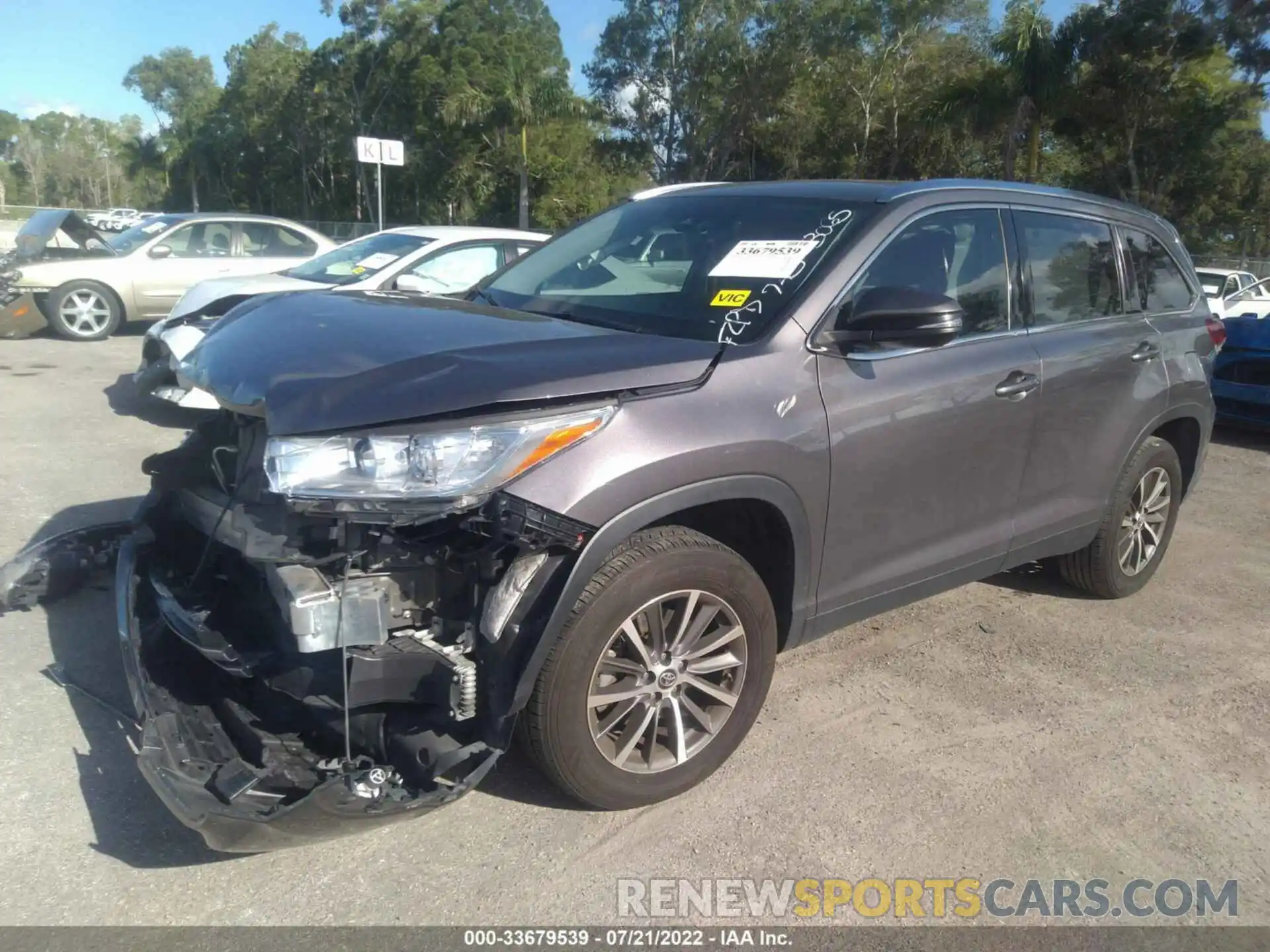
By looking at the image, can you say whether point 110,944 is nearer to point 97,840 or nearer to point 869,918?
point 97,840

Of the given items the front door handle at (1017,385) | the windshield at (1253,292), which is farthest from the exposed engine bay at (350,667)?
the windshield at (1253,292)

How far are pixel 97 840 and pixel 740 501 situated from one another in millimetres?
2088

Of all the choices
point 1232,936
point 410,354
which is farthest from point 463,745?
point 1232,936

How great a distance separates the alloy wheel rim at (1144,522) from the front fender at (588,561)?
261 cm

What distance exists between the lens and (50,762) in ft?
10.7

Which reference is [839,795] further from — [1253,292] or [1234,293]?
[1253,292]

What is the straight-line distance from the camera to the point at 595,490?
8.91 feet

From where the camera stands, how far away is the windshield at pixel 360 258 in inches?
346

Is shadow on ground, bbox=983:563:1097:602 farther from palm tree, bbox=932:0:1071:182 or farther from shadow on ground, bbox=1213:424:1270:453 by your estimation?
palm tree, bbox=932:0:1071:182

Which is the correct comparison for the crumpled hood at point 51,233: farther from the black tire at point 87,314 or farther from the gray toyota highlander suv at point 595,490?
the gray toyota highlander suv at point 595,490

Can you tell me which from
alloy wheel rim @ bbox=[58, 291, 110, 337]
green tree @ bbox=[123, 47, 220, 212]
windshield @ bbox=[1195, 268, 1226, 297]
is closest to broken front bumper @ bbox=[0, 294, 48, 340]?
alloy wheel rim @ bbox=[58, 291, 110, 337]

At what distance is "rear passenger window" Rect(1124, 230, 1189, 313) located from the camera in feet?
15.5

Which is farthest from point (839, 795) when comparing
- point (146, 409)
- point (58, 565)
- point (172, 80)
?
point (172, 80)

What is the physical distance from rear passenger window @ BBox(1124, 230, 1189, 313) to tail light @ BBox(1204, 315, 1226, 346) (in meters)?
0.16
